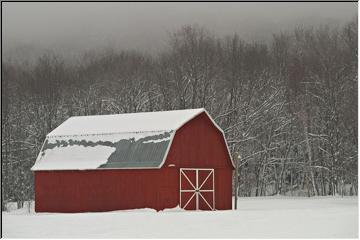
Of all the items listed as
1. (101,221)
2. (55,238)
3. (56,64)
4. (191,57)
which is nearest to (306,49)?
(191,57)

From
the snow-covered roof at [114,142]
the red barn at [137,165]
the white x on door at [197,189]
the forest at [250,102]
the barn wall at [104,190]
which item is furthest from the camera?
the forest at [250,102]

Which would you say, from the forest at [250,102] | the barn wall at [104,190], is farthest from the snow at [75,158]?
the forest at [250,102]

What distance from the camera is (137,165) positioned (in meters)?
29.1

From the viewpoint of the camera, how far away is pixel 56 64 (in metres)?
61.6

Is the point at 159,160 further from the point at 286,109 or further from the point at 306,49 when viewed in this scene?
the point at 306,49

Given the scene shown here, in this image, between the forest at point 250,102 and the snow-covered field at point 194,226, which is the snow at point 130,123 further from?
the forest at point 250,102

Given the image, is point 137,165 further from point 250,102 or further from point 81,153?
point 250,102

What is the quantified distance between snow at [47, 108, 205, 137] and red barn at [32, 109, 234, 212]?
4cm

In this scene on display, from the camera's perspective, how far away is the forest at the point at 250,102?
4862cm

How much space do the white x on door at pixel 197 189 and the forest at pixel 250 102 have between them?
16.1 m

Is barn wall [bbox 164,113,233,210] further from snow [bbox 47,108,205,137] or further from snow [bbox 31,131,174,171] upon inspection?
snow [bbox 31,131,174,171]

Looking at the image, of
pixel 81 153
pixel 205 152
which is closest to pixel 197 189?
pixel 205 152

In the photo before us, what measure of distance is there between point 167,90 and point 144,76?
163 inches

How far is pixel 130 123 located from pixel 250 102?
72.2 feet
